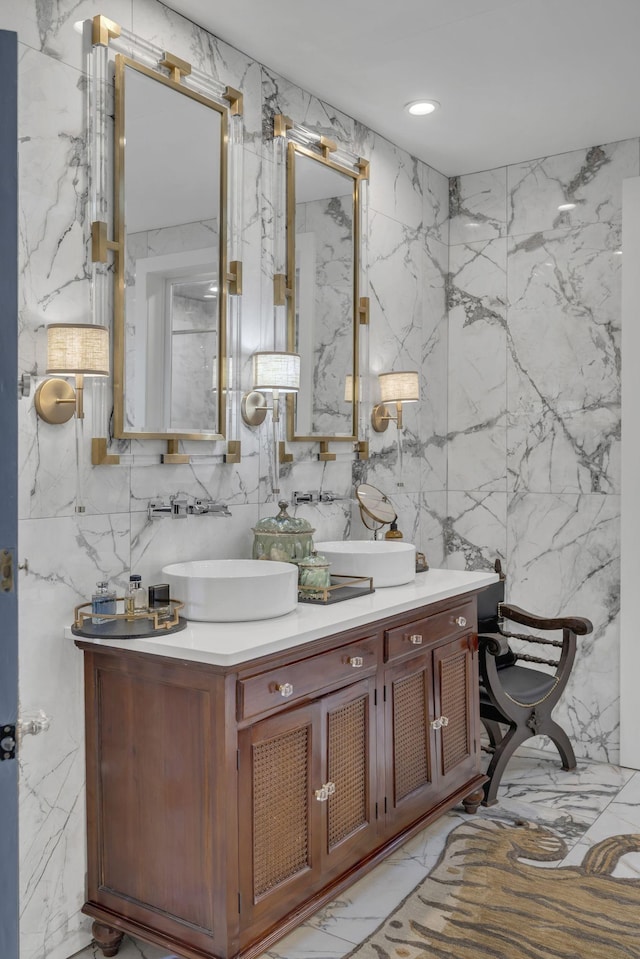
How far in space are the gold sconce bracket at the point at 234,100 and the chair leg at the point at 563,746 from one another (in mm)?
2796

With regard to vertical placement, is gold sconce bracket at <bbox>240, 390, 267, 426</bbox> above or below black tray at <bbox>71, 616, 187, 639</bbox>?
above

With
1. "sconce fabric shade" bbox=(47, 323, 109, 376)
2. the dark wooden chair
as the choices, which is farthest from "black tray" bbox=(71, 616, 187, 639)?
the dark wooden chair

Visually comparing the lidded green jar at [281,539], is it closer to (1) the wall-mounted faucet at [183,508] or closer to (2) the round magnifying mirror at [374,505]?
(1) the wall-mounted faucet at [183,508]

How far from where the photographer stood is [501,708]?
3297mm

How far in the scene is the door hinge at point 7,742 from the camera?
4.35 feet

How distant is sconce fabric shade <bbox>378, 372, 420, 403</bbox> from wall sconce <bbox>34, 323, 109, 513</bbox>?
5.21 feet

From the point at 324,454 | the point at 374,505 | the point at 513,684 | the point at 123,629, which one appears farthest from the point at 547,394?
the point at 123,629

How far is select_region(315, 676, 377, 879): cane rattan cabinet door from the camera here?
2.37 meters

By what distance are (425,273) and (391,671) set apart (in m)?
2.19

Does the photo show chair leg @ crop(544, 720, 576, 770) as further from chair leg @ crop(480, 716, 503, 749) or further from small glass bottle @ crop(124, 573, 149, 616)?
small glass bottle @ crop(124, 573, 149, 616)

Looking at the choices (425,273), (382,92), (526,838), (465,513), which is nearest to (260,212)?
(382,92)

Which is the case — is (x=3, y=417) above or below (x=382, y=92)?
below

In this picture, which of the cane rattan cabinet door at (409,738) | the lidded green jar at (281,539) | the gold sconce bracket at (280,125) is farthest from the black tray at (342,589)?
the gold sconce bracket at (280,125)

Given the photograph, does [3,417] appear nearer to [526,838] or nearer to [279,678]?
[279,678]
